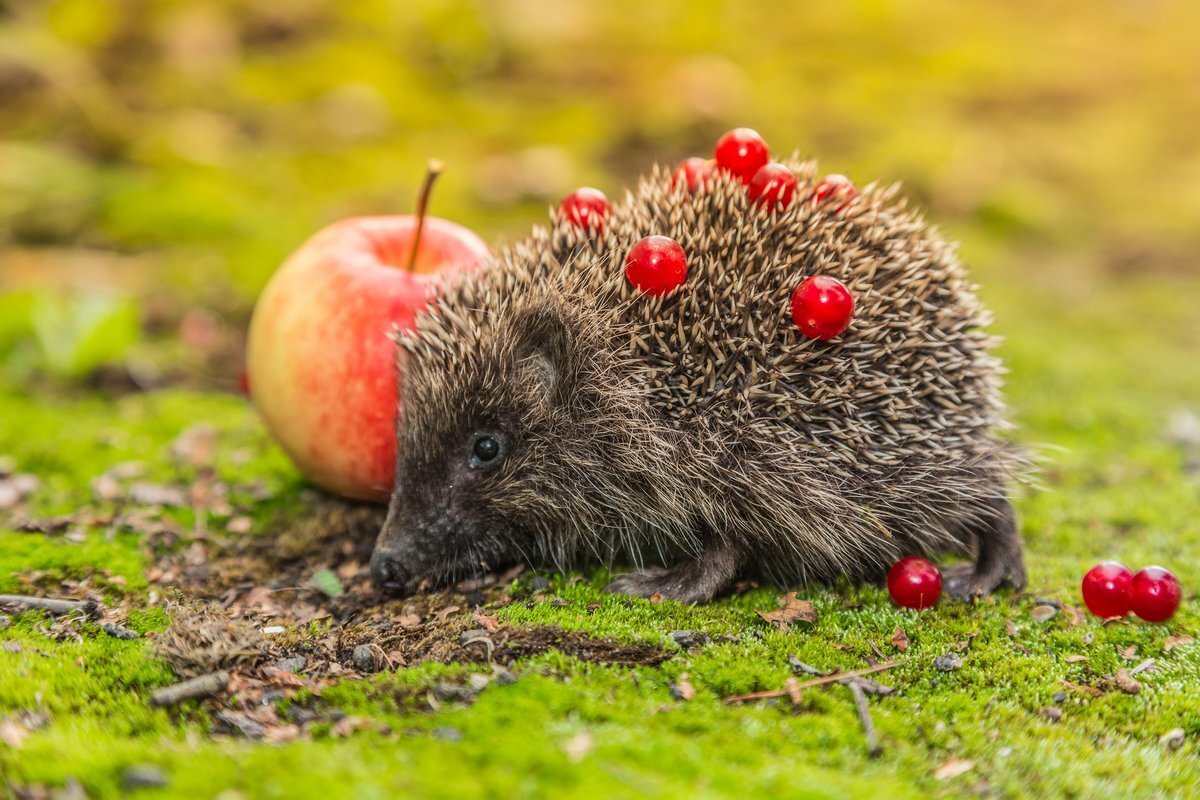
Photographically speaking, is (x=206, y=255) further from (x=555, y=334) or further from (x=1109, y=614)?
(x=1109, y=614)

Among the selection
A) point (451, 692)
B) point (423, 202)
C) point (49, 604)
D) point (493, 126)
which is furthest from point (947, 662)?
point (493, 126)

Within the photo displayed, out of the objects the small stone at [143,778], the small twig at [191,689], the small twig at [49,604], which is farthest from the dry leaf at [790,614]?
the small twig at [49,604]

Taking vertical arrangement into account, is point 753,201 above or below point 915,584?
Answer: above

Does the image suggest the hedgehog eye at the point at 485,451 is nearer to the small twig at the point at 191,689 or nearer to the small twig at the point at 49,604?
the small twig at the point at 191,689

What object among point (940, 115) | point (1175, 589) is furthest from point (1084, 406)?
point (940, 115)

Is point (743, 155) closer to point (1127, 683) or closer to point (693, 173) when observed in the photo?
point (693, 173)

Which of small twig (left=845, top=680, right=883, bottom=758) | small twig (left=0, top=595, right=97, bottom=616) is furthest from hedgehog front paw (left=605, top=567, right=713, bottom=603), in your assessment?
small twig (left=0, top=595, right=97, bottom=616)
